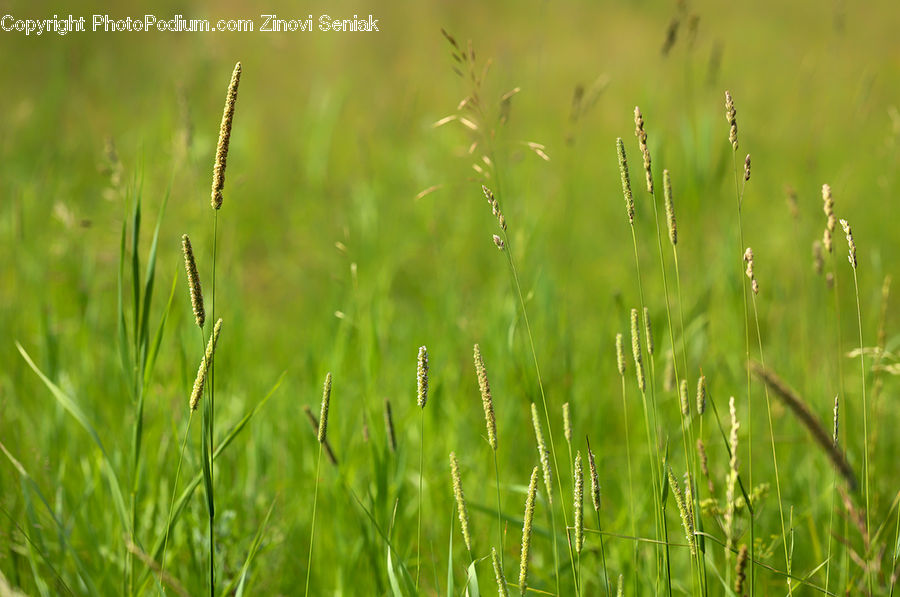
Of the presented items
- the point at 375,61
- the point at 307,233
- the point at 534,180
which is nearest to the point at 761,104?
the point at 534,180

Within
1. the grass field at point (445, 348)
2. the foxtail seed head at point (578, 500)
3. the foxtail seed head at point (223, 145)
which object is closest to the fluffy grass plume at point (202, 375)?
the grass field at point (445, 348)

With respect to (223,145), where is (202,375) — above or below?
below

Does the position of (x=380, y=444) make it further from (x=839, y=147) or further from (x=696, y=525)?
(x=839, y=147)

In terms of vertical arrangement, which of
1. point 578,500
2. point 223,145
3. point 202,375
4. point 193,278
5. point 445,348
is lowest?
point 445,348

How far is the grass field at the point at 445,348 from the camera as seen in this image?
48.1 inches

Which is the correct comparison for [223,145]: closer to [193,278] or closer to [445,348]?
[193,278]

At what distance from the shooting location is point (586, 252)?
13.5ft

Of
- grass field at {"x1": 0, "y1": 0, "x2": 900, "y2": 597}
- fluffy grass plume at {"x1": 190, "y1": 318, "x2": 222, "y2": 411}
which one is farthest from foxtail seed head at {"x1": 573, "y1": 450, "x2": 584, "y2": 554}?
fluffy grass plume at {"x1": 190, "y1": 318, "x2": 222, "y2": 411}

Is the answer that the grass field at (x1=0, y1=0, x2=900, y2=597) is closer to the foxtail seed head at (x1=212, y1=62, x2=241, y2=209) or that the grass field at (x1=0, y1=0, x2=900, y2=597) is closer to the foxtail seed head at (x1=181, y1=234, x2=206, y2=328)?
the foxtail seed head at (x1=181, y1=234, x2=206, y2=328)

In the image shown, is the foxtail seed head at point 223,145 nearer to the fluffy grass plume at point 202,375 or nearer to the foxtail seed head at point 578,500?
the fluffy grass plume at point 202,375

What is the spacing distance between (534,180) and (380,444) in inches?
123

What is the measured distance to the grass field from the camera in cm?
122

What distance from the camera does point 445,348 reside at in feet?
7.70

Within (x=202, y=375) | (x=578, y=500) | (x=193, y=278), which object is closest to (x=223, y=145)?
(x=193, y=278)
